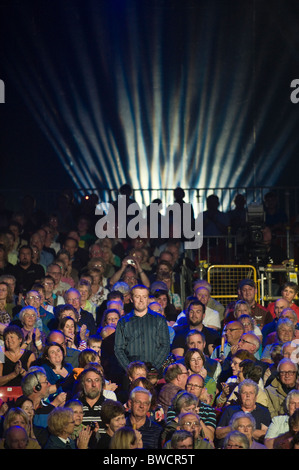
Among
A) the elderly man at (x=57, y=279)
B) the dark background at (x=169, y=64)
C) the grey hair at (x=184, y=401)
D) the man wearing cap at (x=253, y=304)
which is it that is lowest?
the grey hair at (x=184, y=401)

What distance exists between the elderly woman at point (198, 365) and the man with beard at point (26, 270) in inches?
136

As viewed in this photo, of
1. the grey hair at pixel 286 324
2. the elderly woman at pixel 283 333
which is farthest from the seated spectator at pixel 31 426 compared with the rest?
the grey hair at pixel 286 324

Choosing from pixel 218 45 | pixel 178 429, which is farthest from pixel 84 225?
pixel 178 429

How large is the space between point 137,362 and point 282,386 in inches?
52.8

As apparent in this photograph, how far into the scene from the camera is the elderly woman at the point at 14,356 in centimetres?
824

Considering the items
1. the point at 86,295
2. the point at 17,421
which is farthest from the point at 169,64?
the point at 17,421

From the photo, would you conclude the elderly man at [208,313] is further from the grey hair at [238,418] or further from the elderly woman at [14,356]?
the grey hair at [238,418]

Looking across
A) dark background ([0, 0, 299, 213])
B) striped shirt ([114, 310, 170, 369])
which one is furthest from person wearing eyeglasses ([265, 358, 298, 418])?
dark background ([0, 0, 299, 213])

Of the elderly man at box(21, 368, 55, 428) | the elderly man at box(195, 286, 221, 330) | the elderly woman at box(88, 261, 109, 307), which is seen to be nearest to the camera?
the elderly man at box(21, 368, 55, 428)

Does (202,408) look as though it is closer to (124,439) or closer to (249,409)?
(249,409)

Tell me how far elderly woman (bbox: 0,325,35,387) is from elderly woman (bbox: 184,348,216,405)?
1483 millimetres

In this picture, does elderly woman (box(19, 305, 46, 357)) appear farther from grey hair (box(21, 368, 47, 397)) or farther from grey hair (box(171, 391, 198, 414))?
grey hair (box(171, 391, 198, 414))

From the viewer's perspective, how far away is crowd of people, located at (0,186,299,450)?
23.2ft

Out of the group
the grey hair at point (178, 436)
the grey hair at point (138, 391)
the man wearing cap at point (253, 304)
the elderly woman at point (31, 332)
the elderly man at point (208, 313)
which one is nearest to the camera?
the grey hair at point (178, 436)
